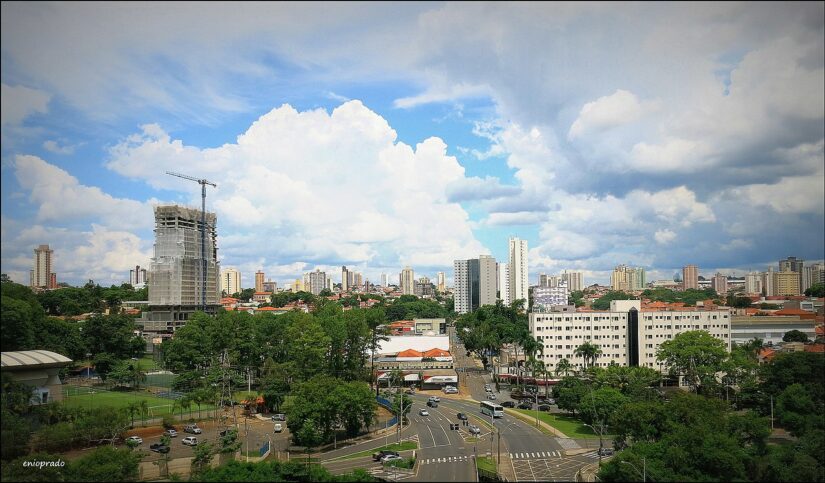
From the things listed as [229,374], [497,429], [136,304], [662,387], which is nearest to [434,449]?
[497,429]

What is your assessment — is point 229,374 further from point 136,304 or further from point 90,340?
point 136,304

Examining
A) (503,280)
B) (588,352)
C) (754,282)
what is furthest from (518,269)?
(588,352)

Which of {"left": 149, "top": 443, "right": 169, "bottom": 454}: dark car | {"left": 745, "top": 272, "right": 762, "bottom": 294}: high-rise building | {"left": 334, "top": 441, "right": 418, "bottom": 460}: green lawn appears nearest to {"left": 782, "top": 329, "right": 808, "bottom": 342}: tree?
{"left": 334, "top": 441, "right": 418, "bottom": 460}: green lawn

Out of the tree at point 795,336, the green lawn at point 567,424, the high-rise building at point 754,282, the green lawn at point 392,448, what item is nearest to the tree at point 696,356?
the green lawn at point 567,424

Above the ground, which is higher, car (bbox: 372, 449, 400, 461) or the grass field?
the grass field

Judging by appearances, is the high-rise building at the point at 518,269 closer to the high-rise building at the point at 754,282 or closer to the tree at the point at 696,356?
the high-rise building at the point at 754,282

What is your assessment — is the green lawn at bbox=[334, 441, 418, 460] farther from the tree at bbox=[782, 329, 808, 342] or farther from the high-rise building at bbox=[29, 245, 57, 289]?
the tree at bbox=[782, 329, 808, 342]
